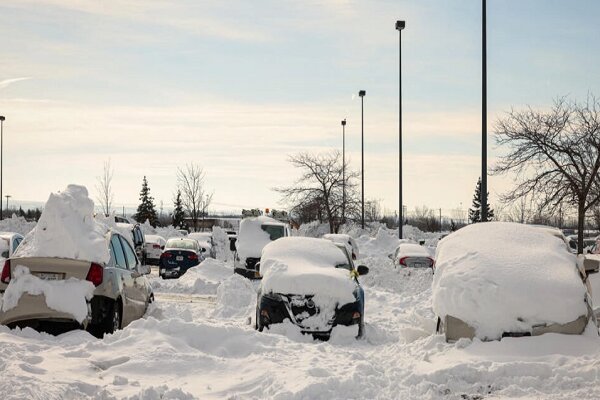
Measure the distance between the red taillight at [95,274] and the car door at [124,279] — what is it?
56 cm

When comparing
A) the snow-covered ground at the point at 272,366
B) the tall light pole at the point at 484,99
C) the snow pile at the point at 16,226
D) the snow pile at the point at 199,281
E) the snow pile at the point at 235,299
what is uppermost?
the tall light pole at the point at 484,99

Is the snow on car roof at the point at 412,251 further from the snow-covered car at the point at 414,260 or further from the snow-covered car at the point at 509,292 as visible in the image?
the snow-covered car at the point at 509,292

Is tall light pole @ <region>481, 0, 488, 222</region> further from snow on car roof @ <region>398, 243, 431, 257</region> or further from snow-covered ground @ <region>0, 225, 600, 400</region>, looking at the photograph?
snow-covered ground @ <region>0, 225, 600, 400</region>

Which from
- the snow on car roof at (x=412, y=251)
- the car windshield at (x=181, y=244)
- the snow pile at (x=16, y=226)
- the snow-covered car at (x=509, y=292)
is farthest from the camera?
the snow pile at (x=16, y=226)

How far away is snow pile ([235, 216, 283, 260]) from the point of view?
23.3m

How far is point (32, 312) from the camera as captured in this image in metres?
8.91

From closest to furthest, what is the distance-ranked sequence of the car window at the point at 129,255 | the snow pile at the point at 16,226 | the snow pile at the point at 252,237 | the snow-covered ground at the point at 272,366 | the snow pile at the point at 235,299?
the snow-covered ground at the point at 272,366 < the car window at the point at 129,255 < the snow pile at the point at 235,299 < the snow pile at the point at 252,237 < the snow pile at the point at 16,226

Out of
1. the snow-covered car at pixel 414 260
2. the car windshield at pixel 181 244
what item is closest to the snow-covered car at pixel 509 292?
the snow-covered car at pixel 414 260

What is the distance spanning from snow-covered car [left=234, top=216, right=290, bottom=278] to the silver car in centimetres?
1191

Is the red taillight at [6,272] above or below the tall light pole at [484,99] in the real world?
below

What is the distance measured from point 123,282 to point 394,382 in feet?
15.1

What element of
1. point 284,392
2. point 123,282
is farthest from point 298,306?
point 284,392

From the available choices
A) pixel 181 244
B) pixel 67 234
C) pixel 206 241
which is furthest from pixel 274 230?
pixel 206 241

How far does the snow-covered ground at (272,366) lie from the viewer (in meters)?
6.55
